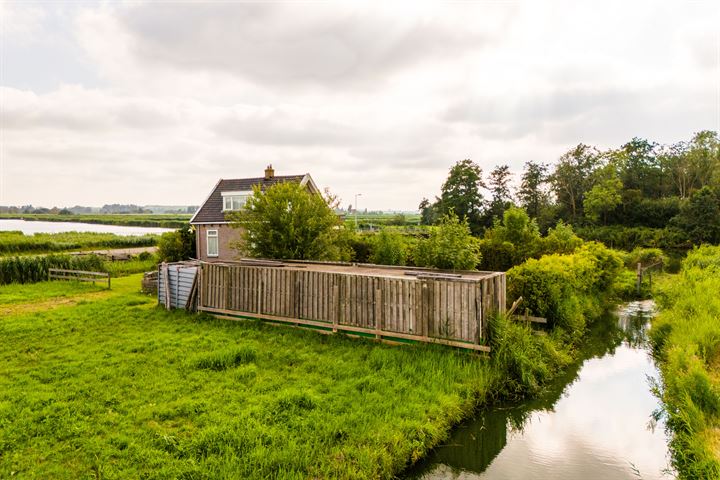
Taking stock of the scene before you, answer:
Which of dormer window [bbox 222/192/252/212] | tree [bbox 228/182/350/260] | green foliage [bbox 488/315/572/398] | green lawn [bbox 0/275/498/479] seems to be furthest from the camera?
dormer window [bbox 222/192/252/212]

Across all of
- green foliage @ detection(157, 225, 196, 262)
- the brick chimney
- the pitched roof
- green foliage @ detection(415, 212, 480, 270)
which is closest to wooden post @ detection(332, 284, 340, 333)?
green foliage @ detection(415, 212, 480, 270)

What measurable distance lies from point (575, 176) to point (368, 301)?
54.0 m

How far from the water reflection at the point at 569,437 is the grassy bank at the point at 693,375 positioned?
39 cm

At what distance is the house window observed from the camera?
27.4 metres

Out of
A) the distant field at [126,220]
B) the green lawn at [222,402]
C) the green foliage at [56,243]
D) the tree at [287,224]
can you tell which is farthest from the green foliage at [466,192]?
the distant field at [126,220]

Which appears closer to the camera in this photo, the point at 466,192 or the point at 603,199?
the point at 603,199

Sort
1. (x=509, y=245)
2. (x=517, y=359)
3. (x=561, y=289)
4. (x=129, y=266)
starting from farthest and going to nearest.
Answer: (x=129, y=266) → (x=509, y=245) → (x=561, y=289) → (x=517, y=359)

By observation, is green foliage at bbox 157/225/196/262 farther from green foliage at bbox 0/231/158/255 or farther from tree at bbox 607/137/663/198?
tree at bbox 607/137/663/198

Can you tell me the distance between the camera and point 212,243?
27547 millimetres

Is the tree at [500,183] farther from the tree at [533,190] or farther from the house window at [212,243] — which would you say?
the house window at [212,243]

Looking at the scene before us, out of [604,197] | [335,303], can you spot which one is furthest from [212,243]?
[604,197]

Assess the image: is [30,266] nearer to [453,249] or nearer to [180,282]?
[180,282]

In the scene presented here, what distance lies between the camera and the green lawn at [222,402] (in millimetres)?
5348

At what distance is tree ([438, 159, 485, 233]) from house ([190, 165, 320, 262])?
30.8 metres
